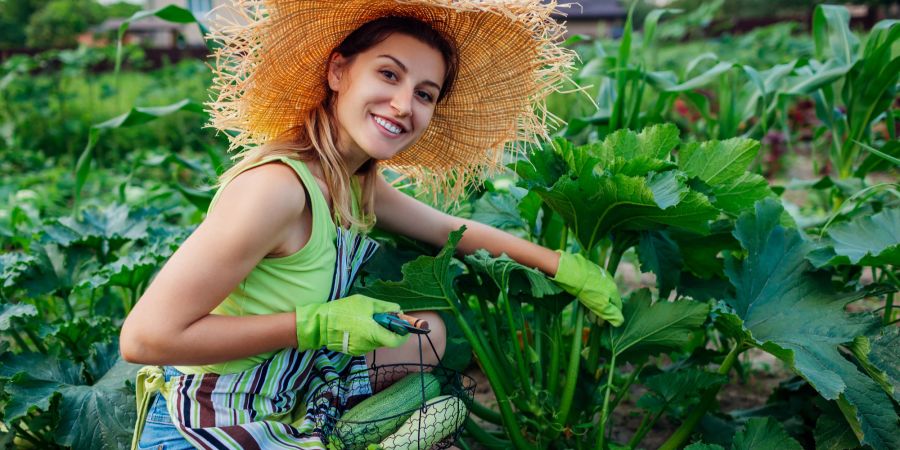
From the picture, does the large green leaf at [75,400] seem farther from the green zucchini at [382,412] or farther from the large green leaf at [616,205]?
the large green leaf at [616,205]

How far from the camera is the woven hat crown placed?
5.81ft

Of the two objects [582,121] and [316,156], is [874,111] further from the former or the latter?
[316,156]

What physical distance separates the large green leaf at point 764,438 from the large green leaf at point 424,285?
0.78 m

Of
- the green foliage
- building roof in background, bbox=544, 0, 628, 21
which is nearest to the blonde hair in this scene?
the green foliage

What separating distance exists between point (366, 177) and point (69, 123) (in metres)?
6.11

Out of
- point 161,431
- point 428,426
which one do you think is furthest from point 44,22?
point 428,426

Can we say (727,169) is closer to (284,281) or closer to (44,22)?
(284,281)

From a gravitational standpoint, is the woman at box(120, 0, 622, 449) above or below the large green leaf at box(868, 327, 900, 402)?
above

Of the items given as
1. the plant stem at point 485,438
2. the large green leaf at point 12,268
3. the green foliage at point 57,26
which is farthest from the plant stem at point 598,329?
the green foliage at point 57,26

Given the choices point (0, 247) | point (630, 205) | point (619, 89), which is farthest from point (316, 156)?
point (0, 247)

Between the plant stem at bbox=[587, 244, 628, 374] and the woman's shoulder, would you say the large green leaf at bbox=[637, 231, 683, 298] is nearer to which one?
the plant stem at bbox=[587, 244, 628, 374]

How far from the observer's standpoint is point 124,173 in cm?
625

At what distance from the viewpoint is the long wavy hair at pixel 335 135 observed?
1.80 metres

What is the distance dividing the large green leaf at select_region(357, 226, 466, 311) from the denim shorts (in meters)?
0.53
